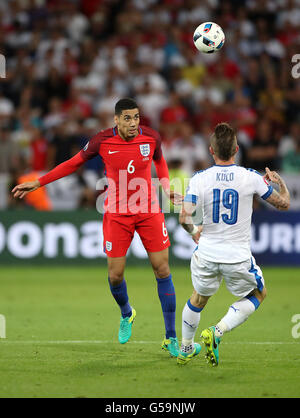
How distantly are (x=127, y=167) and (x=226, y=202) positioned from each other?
1.34 metres

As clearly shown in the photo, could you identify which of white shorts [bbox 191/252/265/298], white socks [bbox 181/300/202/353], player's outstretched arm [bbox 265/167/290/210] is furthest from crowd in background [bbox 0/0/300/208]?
player's outstretched arm [bbox 265/167/290/210]

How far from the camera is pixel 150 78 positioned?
15.9 m

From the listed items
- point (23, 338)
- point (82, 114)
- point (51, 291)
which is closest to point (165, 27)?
point (82, 114)

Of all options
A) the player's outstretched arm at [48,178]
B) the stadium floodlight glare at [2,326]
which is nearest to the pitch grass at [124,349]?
the stadium floodlight glare at [2,326]

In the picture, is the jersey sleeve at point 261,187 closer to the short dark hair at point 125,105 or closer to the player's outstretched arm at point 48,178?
the short dark hair at point 125,105

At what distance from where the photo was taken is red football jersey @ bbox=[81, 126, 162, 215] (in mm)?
7207

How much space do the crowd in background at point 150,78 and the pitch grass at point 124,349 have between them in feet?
11.0

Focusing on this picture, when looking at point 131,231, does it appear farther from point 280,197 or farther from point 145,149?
point 280,197

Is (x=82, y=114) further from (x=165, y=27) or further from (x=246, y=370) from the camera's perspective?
(x=246, y=370)

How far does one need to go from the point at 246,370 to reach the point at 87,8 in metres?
13.1

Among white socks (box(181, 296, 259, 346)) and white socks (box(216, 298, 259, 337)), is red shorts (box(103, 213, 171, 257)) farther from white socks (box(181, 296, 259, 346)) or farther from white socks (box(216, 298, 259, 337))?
white socks (box(216, 298, 259, 337))

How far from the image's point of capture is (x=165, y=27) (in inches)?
672

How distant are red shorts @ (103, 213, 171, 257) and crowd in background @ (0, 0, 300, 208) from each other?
6449mm

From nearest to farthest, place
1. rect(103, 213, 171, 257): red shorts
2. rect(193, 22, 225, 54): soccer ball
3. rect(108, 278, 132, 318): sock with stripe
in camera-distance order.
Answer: rect(103, 213, 171, 257): red shorts, rect(108, 278, 132, 318): sock with stripe, rect(193, 22, 225, 54): soccer ball
